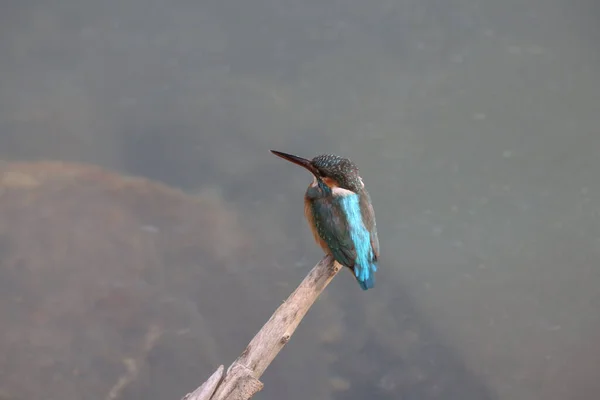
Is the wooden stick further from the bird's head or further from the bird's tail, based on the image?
the bird's head

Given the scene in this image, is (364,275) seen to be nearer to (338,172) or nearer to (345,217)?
(345,217)

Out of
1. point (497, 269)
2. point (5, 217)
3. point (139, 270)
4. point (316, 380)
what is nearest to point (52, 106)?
point (5, 217)

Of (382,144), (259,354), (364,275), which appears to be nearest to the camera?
(259,354)

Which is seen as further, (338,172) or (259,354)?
(338,172)

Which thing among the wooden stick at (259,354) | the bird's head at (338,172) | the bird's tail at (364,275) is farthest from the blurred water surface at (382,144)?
the wooden stick at (259,354)

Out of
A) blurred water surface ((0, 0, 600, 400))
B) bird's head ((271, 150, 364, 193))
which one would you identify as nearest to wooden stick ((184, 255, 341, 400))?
bird's head ((271, 150, 364, 193))

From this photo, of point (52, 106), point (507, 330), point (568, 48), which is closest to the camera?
point (507, 330)

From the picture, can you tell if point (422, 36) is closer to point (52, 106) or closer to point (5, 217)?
point (52, 106)

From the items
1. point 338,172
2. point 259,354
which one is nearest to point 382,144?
point 338,172
